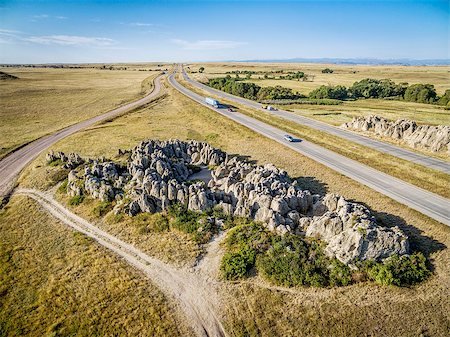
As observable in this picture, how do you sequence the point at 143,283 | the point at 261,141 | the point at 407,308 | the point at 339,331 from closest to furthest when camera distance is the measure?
1. the point at 339,331
2. the point at 407,308
3. the point at 143,283
4. the point at 261,141

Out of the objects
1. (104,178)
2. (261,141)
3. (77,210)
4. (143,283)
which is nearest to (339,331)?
(143,283)

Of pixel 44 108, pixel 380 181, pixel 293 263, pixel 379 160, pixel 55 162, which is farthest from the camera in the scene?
pixel 44 108

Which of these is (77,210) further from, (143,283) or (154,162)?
(143,283)

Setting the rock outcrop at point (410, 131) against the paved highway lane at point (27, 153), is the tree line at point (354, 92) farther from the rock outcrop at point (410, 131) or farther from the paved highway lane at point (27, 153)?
the paved highway lane at point (27, 153)

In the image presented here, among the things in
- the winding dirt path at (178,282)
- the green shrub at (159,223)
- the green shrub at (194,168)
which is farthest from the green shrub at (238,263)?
the green shrub at (194,168)

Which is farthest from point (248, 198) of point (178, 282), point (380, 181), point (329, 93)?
point (329, 93)

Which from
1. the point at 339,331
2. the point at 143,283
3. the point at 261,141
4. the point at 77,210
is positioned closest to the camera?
the point at 339,331

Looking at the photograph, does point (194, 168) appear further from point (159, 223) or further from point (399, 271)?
point (399, 271)
